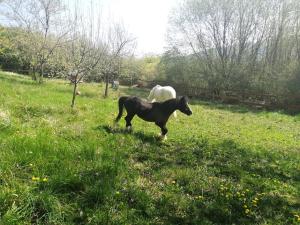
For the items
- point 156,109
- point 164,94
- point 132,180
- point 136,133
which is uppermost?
point 164,94

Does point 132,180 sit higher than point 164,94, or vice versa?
point 164,94

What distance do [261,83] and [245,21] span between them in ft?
27.0

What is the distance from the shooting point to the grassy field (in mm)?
4441

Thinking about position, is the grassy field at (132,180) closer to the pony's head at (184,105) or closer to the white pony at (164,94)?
the pony's head at (184,105)

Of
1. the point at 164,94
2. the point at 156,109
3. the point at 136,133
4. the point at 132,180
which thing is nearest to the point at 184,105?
the point at 156,109

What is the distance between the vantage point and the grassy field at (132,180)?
175 inches

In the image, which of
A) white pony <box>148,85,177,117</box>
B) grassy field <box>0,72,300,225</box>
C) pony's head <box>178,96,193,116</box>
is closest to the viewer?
grassy field <box>0,72,300,225</box>

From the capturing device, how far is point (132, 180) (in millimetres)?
5648

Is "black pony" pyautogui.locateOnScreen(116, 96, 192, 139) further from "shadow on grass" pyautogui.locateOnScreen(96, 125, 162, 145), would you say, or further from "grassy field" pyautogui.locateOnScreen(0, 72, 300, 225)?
"grassy field" pyautogui.locateOnScreen(0, 72, 300, 225)

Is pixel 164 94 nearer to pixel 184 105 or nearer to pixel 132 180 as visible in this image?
pixel 184 105

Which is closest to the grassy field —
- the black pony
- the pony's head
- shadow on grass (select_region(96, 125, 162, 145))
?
shadow on grass (select_region(96, 125, 162, 145))

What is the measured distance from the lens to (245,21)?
110 feet

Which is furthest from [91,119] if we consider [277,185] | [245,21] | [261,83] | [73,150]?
[245,21]

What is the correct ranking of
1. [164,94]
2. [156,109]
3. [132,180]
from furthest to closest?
[164,94] < [156,109] < [132,180]
